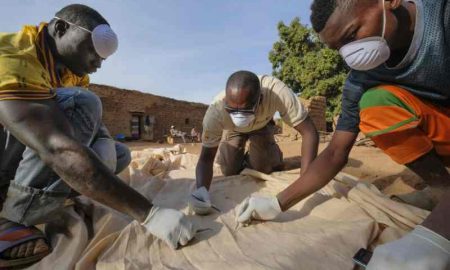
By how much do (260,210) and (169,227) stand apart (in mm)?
432

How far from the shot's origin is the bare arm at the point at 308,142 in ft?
6.46

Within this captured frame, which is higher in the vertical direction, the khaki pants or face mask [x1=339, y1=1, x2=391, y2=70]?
face mask [x1=339, y1=1, x2=391, y2=70]

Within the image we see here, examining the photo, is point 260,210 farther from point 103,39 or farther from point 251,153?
point 251,153

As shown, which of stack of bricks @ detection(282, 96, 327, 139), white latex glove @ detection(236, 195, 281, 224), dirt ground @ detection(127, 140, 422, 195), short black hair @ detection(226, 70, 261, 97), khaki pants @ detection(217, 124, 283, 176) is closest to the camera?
white latex glove @ detection(236, 195, 281, 224)

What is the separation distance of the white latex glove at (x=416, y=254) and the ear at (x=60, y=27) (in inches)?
60.2

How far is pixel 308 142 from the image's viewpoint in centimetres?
205

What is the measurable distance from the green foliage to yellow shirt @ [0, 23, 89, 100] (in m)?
11.9

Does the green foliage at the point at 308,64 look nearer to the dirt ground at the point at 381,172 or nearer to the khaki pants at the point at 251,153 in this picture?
the dirt ground at the point at 381,172

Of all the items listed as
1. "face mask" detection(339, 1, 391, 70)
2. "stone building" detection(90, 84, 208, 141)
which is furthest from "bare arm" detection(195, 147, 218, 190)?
"stone building" detection(90, 84, 208, 141)

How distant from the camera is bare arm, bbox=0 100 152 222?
101 centimetres

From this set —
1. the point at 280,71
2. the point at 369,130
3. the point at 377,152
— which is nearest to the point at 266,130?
the point at 369,130

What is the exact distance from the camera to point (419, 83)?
120 cm

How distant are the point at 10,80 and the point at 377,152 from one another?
3.54 metres

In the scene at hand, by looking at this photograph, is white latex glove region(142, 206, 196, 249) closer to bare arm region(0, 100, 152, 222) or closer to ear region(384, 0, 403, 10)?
bare arm region(0, 100, 152, 222)
